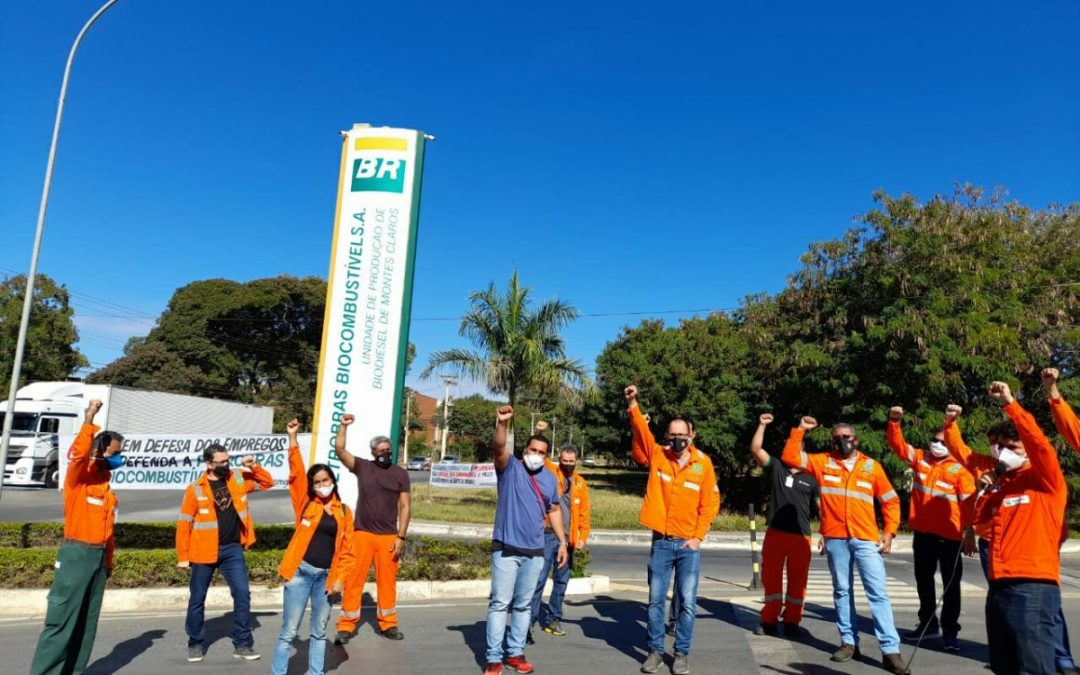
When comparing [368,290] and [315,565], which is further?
[368,290]

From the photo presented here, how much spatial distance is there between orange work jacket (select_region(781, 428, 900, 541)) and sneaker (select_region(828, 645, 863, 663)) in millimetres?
891

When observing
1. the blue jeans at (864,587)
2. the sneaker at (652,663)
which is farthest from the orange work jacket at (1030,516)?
the sneaker at (652,663)

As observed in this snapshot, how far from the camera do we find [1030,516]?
4.58 metres

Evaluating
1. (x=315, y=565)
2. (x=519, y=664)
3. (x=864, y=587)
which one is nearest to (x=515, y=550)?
(x=519, y=664)

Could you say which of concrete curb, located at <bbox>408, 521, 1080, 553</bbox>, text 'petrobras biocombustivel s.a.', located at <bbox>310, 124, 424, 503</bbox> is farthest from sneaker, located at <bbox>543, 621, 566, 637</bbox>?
concrete curb, located at <bbox>408, 521, 1080, 553</bbox>

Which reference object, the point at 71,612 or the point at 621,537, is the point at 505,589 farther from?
the point at 621,537

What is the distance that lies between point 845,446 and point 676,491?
161 centimetres

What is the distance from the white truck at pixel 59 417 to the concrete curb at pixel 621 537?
12.0 m

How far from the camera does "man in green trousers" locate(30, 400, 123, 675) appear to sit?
5.24 metres

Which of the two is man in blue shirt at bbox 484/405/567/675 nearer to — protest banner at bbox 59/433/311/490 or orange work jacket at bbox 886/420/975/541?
orange work jacket at bbox 886/420/975/541

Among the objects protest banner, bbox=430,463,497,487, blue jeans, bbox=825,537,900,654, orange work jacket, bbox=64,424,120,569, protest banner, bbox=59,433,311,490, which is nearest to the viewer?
orange work jacket, bbox=64,424,120,569

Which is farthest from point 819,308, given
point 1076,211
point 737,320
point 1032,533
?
point 1032,533

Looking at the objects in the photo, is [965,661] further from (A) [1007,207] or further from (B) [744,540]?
(A) [1007,207]

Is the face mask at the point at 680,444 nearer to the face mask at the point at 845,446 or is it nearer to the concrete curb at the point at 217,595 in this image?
the face mask at the point at 845,446
